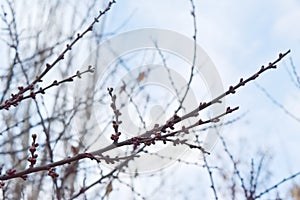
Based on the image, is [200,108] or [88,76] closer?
[200,108]

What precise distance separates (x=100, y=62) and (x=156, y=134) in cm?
327

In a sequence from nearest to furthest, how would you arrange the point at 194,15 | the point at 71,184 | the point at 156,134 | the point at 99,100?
the point at 156,134 → the point at 194,15 → the point at 71,184 → the point at 99,100

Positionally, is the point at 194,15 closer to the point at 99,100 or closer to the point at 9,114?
the point at 99,100

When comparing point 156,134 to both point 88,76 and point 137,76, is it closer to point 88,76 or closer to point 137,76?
point 137,76

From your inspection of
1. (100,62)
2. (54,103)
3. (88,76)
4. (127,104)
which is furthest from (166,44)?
(54,103)

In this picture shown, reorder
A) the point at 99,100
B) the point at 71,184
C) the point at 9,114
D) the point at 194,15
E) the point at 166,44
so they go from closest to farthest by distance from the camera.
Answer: the point at 194,15, the point at 166,44, the point at 71,184, the point at 99,100, the point at 9,114

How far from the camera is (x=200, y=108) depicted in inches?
44.1

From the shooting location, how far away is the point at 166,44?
286cm

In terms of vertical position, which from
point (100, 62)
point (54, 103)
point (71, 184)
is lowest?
point (71, 184)

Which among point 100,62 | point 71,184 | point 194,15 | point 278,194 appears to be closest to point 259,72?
point 194,15

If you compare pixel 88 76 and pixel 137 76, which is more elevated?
pixel 88 76

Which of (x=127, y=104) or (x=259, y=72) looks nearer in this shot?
(x=259, y=72)

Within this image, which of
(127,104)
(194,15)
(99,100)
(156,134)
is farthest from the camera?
(99,100)

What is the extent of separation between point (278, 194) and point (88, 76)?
2.66m
